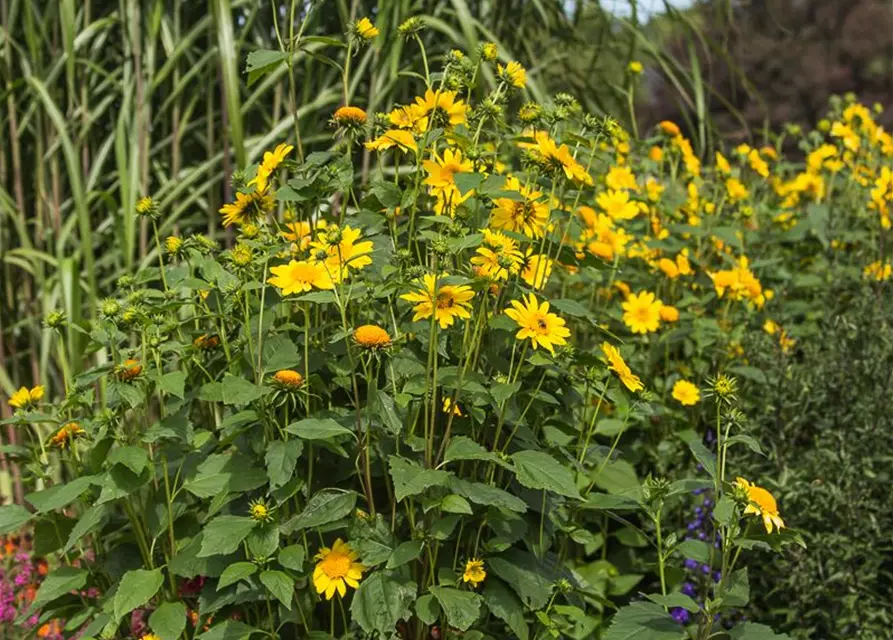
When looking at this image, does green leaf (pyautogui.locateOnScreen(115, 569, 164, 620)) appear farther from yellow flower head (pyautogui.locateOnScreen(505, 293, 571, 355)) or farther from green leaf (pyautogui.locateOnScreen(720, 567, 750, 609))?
green leaf (pyautogui.locateOnScreen(720, 567, 750, 609))

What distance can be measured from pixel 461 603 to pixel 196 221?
63.3 inches

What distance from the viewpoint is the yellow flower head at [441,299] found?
54.1 inches

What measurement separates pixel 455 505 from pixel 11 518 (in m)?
0.71

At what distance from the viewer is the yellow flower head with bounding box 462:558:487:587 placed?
1456 mm

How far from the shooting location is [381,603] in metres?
1.40

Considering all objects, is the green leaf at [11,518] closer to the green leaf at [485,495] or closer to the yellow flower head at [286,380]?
the yellow flower head at [286,380]

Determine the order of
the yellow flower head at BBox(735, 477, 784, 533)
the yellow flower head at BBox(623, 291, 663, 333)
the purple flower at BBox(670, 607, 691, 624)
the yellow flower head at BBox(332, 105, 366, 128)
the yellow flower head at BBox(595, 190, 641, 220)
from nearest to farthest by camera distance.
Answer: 1. the yellow flower head at BBox(735, 477, 784, 533)
2. the yellow flower head at BBox(332, 105, 366, 128)
3. the purple flower at BBox(670, 607, 691, 624)
4. the yellow flower head at BBox(623, 291, 663, 333)
5. the yellow flower head at BBox(595, 190, 641, 220)

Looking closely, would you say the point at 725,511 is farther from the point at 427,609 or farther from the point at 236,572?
the point at 236,572

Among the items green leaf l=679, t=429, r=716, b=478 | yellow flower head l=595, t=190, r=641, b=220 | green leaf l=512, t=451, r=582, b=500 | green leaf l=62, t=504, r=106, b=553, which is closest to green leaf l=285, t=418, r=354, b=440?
green leaf l=512, t=451, r=582, b=500

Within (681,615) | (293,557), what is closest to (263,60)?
(293,557)

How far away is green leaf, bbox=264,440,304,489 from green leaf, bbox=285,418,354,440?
3 centimetres

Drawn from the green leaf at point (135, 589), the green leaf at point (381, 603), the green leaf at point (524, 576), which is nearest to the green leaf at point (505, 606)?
the green leaf at point (524, 576)

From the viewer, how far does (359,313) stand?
1563mm

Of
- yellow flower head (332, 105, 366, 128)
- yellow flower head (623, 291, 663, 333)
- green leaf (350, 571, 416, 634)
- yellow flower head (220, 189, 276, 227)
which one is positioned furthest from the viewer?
yellow flower head (623, 291, 663, 333)
